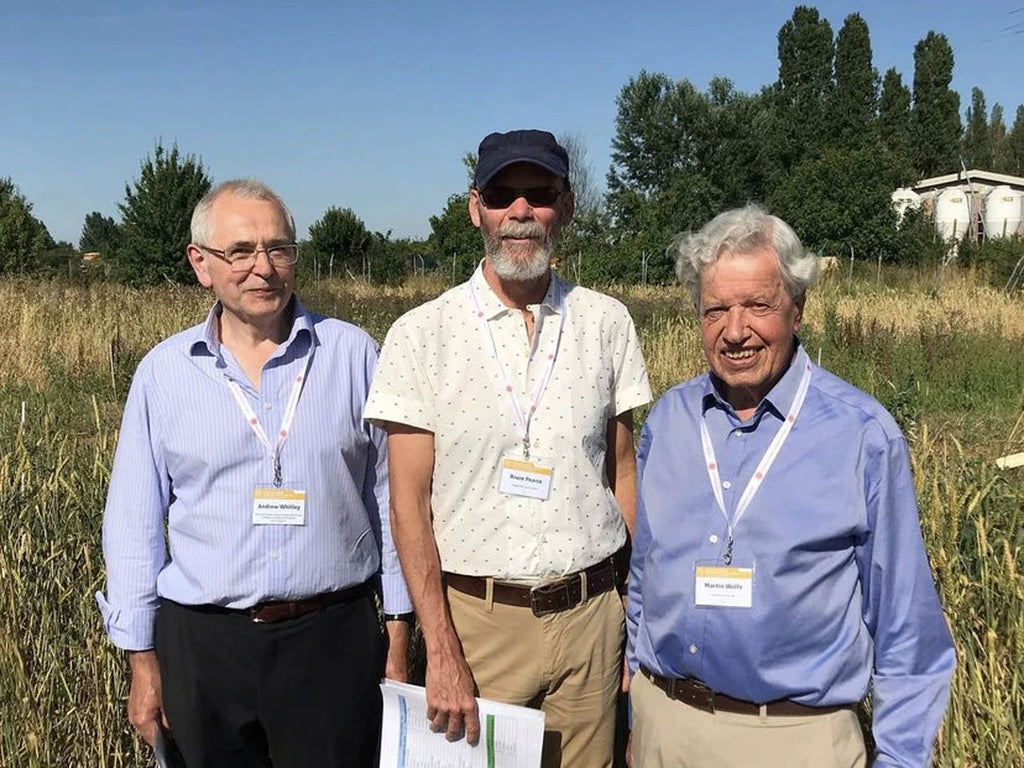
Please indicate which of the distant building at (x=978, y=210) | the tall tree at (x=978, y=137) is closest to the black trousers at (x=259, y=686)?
the distant building at (x=978, y=210)

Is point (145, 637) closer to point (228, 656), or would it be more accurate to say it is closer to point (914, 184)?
point (228, 656)

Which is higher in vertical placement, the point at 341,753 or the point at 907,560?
the point at 907,560

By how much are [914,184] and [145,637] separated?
158 feet

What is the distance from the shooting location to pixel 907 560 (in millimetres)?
1736

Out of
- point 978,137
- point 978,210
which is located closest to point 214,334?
point 978,210

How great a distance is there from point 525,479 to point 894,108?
58106mm

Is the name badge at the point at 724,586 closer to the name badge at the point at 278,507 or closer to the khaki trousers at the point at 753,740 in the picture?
the khaki trousers at the point at 753,740

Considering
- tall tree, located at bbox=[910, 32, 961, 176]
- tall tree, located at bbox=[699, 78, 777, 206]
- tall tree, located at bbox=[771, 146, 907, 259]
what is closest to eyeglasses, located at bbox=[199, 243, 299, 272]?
tall tree, located at bbox=[771, 146, 907, 259]

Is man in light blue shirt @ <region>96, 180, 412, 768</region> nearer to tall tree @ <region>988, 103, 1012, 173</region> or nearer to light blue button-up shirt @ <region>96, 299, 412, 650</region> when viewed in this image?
light blue button-up shirt @ <region>96, 299, 412, 650</region>

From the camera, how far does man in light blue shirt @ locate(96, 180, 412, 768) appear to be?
7.13ft

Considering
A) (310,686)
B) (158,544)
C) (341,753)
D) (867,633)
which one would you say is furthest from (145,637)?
(867,633)

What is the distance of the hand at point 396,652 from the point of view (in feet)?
7.97

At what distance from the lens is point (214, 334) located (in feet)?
7.57

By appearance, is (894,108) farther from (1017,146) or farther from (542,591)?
(542,591)
